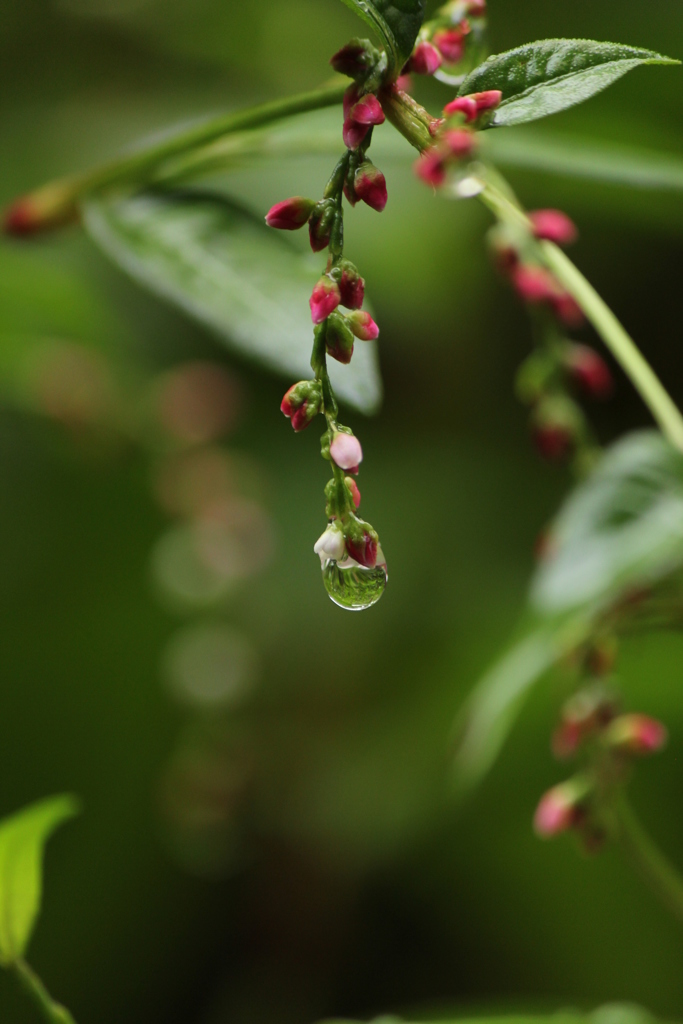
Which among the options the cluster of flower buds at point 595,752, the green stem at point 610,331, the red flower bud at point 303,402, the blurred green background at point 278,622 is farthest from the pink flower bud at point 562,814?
the blurred green background at point 278,622

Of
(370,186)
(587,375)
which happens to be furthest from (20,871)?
(587,375)

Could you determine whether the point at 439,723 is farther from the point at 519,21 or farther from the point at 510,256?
the point at 519,21

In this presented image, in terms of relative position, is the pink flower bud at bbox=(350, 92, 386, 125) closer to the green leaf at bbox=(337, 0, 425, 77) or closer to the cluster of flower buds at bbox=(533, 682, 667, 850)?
the green leaf at bbox=(337, 0, 425, 77)

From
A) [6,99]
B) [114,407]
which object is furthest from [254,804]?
[6,99]

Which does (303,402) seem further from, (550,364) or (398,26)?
(550,364)

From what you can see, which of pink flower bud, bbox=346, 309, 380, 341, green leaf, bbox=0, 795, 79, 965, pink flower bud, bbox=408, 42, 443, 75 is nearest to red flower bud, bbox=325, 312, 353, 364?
pink flower bud, bbox=346, 309, 380, 341

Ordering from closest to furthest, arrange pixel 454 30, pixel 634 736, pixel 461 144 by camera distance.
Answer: pixel 461 144 → pixel 454 30 → pixel 634 736
